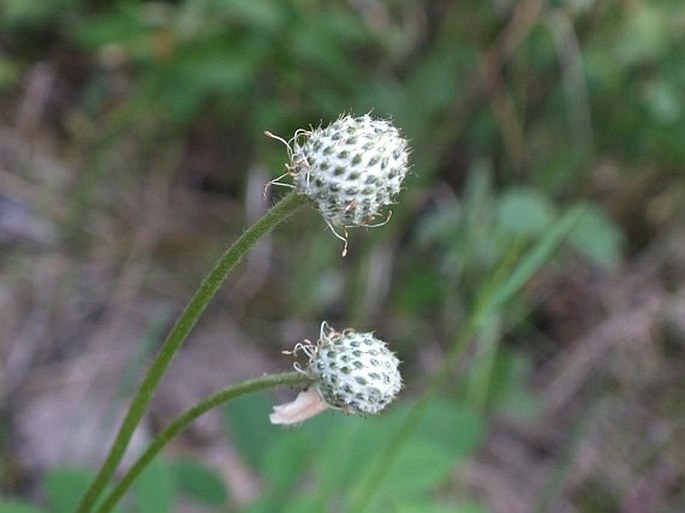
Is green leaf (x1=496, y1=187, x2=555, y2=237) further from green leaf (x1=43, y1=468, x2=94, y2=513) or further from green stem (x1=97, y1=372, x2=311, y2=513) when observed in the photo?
green stem (x1=97, y1=372, x2=311, y2=513)

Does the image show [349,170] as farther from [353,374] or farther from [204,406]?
[204,406]

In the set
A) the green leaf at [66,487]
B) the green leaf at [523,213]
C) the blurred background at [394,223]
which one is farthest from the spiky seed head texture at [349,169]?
the blurred background at [394,223]

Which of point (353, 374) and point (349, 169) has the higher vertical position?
point (349, 169)

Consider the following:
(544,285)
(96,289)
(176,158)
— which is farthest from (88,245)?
(544,285)

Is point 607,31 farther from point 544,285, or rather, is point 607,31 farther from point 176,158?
point 176,158

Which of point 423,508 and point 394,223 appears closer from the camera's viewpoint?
point 423,508

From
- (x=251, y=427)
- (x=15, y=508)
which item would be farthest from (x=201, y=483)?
(x=15, y=508)
